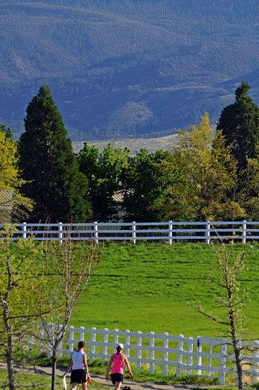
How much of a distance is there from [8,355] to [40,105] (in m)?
34.5

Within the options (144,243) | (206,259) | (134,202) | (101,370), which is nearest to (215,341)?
(101,370)

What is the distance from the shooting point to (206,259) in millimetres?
37781

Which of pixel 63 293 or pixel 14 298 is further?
pixel 63 293

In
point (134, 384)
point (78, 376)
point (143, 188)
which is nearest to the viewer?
point (78, 376)

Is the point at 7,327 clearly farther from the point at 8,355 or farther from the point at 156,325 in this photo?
the point at 156,325

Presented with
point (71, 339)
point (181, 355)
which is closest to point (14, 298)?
point (181, 355)

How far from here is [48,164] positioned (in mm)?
52062

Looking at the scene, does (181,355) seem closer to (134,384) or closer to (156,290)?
(134,384)

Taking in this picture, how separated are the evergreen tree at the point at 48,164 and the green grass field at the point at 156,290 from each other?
462 inches

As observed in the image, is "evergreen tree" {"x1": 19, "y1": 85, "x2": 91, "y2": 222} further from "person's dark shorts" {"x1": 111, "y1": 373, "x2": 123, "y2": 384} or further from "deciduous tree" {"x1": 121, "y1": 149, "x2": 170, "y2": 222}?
"person's dark shorts" {"x1": 111, "y1": 373, "x2": 123, "y2": 384}

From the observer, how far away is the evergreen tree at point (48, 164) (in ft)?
169

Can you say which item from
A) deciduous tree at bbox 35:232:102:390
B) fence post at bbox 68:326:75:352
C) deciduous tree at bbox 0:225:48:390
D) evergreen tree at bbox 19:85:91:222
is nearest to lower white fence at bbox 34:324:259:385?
fence post at bbox 68:326:75:352

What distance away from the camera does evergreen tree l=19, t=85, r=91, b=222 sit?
5150cm

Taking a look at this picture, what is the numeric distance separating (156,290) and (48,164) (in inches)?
761
